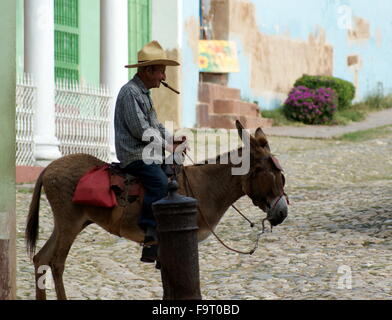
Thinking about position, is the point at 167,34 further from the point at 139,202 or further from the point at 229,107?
the point at 139,202

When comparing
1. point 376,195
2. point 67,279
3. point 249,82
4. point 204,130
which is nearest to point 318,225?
point 376,195

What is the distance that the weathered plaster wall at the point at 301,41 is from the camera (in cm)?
2634

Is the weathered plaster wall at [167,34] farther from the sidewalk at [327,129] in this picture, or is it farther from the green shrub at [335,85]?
the green shrub at [335,85]

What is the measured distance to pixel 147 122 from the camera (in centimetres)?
774

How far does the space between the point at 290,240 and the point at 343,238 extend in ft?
1.94

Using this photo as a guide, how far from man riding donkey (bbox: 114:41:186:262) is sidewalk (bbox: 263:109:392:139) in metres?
16.1

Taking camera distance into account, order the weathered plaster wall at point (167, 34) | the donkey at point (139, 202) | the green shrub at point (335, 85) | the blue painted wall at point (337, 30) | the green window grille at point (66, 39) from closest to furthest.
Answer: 1. the donkey at point (139, 202)
2. the green window grille at point (66, 39)
3. the weathered plaster wall at point (167, 34)
4. the blue painted wall at point (337, 30)
5. the green shrub at point (335, 85)

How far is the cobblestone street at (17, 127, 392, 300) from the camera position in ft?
29.4

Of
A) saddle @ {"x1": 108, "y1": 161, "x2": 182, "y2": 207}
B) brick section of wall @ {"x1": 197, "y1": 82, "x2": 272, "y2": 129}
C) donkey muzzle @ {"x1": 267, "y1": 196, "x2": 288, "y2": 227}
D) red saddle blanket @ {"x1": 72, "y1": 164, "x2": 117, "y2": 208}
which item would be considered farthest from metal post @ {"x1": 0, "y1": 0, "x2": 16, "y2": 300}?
brick section of wall @ {"x1": 197, "y1": 82, "x2": 272, "y2": 129}

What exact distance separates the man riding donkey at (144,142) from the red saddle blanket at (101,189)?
0.34 feet

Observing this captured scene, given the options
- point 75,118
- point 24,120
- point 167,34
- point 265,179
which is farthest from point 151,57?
point 167,34

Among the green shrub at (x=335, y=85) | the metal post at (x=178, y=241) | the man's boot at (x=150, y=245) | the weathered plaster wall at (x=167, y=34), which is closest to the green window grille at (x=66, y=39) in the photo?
the weathered plaster wall at (x=167, y=34)

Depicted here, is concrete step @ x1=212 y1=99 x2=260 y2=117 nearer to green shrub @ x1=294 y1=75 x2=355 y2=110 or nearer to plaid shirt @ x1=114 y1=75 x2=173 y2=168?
green shrub @ x1=294 y1=75 x2=355 y2=110
